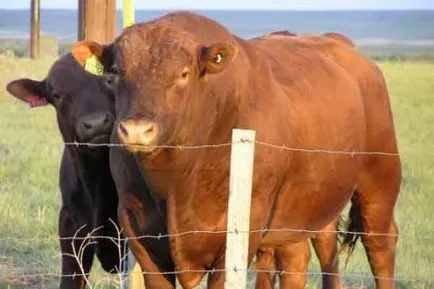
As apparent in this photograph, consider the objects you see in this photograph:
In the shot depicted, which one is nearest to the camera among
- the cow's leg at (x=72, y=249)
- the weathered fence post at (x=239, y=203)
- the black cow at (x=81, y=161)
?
the weathered fence post at (x=239, y=203)

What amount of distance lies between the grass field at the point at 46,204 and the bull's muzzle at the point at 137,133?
3.04 m

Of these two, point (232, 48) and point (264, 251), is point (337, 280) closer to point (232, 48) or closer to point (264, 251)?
point (264, 251)

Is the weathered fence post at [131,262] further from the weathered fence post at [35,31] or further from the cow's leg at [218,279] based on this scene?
the weathered fence post at [35,31]

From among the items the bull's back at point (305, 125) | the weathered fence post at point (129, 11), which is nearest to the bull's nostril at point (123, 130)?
the bull's back at point (305, 125)

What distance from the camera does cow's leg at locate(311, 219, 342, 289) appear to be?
8617 millimetres

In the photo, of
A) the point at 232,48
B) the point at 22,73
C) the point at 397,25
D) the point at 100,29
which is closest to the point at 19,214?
the point at 100,29

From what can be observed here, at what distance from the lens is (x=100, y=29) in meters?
8.23

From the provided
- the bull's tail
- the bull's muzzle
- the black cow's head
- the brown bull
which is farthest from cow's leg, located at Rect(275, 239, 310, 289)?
the bull's muzzle

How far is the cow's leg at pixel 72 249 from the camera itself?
25.6 feet

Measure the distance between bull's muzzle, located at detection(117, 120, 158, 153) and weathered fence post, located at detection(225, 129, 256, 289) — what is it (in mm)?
388

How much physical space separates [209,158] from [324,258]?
265cm

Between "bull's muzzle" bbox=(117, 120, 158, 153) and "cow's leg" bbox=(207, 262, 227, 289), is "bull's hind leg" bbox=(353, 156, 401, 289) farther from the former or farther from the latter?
"bull's muzzle" bbox=(117, 120, 158, 153)

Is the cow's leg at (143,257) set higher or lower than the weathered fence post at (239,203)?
lower

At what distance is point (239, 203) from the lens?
5.53m
